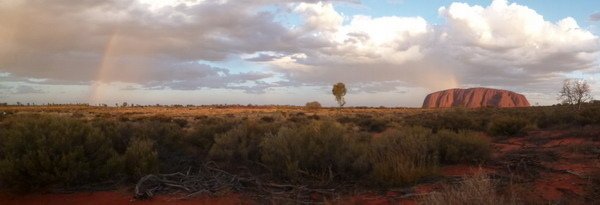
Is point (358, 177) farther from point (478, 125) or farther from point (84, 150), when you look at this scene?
point (478, 125)

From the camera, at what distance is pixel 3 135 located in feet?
35.1

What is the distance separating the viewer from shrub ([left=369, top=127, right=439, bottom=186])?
29.3ft

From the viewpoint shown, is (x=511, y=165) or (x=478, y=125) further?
(x=478, y=125)

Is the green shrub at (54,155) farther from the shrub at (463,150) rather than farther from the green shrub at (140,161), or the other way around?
the shrub at (463,150)

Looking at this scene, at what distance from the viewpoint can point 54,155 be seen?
908cm

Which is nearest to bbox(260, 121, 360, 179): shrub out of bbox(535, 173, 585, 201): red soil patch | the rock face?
bbox(535, 173, 585, 201): red soil patch

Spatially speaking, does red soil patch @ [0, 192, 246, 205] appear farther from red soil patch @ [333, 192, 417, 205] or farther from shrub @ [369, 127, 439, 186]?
shrub @ [369, 127, 439, 186]

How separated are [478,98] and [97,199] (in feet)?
Result: 446

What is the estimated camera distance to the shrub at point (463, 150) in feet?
37.2

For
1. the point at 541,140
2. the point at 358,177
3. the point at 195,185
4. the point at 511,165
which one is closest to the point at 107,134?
the point at 195,185

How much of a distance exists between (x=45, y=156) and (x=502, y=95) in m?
138

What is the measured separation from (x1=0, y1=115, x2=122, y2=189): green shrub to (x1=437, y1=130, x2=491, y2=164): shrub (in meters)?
7.48

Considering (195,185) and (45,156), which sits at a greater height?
(45,156)

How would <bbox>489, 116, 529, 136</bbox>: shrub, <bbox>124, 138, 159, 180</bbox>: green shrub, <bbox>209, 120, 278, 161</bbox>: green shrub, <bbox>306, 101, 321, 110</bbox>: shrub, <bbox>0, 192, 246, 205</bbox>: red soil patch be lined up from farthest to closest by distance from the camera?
<bbox>306, 101, 321, 110</bbox>: shrub
<bbox>489, 116, 529, 136</bbox>: shrub
<bbox>209, 120, 278, 161</bbox>: green shrub
<bbox>124, 138, 159, 180</bbox>: green shrub
<bbox>0, 192, 246, 205</bbox>: red soil patch
